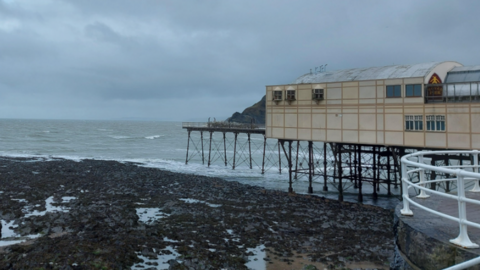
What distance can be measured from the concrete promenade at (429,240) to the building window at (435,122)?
15425mm

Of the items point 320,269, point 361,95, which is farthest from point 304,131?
point 320,269

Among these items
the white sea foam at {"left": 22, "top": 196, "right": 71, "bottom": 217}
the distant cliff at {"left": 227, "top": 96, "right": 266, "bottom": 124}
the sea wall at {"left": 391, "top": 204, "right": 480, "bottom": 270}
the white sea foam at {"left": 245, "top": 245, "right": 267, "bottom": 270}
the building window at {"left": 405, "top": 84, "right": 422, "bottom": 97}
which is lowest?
the white sea foam at {"left": 245, "top": 245, "right": 267, "bottom": 270}

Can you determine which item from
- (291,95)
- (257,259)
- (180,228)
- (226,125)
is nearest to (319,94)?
(291,95)

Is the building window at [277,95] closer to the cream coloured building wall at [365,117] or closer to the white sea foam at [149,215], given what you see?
the cream coloured building wall at [365,117]

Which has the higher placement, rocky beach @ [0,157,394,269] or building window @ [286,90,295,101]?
building window @ [286,90,295,101]

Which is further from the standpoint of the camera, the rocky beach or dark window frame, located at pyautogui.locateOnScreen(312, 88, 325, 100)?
dark window frame, located at pyautogui.locateOnScreen(312, 88, 325, 100)

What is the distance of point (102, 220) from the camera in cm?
1628

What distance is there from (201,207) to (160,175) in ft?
44.0

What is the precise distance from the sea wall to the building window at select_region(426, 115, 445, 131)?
16.0 m

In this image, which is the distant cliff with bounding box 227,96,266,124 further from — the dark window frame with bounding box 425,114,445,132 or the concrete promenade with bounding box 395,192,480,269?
the concrete promenade with bounding box 395,192,480,269

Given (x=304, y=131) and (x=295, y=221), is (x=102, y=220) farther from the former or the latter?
(x=304, y=131)

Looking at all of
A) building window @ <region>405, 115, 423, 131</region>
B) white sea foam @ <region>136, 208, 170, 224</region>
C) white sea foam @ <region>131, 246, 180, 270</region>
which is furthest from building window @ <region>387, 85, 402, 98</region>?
white sea foam @ <region>131, 246, 180, 270</region>

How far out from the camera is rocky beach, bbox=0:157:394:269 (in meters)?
12.1

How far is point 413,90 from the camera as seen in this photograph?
794 inches
